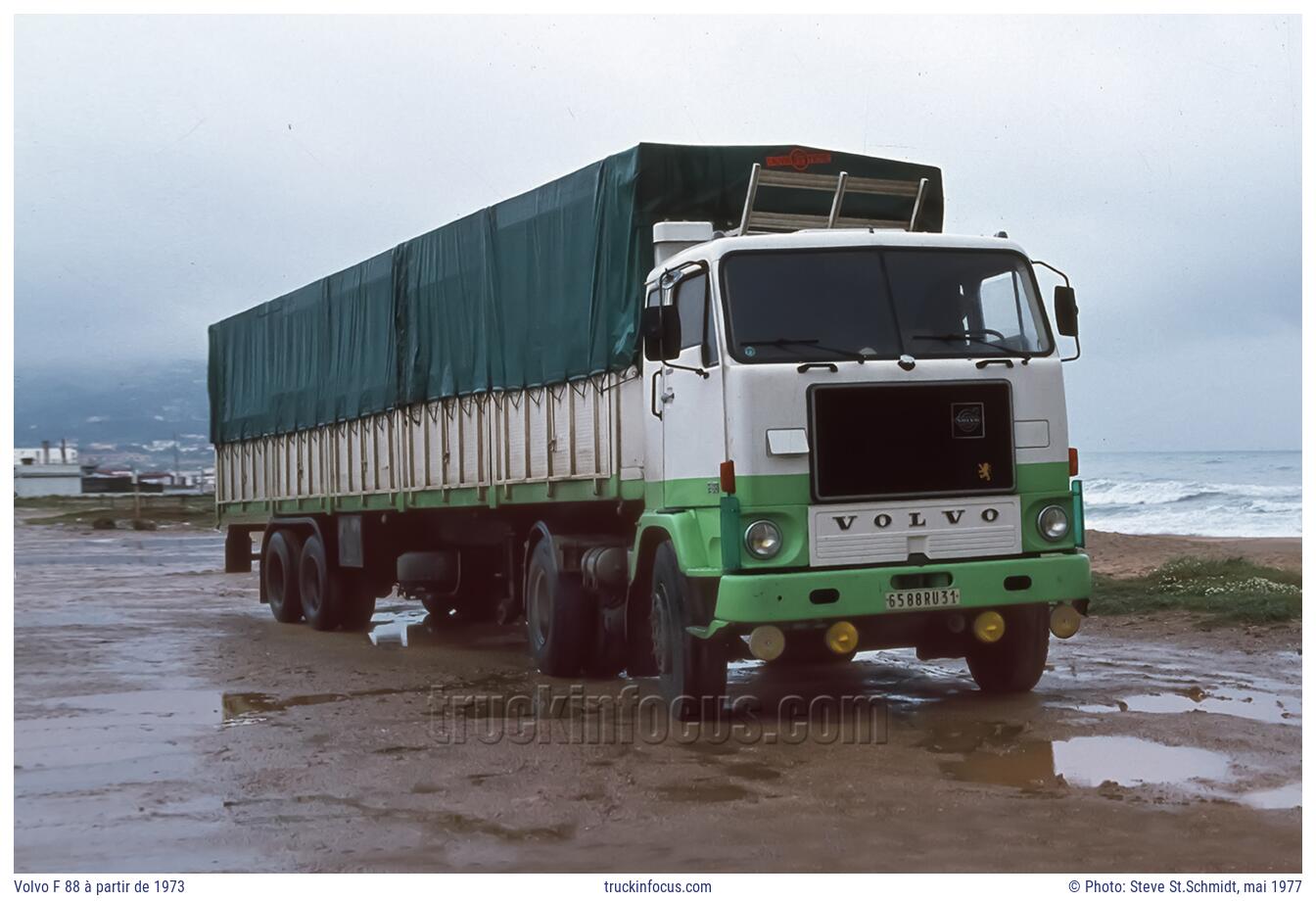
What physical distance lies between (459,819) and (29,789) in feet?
7.92

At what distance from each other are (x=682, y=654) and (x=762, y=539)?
944mm

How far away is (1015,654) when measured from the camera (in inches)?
389

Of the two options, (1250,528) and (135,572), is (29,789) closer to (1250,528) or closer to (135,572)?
(135,572)

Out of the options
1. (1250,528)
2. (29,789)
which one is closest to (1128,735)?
(29,789)

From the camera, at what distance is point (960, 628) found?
914 cm

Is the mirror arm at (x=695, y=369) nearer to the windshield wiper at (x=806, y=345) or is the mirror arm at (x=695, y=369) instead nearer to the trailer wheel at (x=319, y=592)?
the windshield wiper at (x=806, y=345)

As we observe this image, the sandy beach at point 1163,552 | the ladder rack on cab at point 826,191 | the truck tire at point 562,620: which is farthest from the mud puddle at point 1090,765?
the sandy beach at point 1163,552

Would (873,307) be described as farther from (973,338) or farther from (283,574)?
(283,574)

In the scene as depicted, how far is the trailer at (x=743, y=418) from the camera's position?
878 cm

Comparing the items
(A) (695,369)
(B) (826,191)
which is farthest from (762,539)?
(B) (826,191)

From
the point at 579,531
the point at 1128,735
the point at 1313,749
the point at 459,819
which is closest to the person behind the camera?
the point at 459,819

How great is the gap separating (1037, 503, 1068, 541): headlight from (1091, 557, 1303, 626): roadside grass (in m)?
5.45

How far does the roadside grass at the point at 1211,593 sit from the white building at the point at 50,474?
66509 millimetres

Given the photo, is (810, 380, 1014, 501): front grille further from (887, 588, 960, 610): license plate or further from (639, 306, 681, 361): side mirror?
(639, 306, 681, 361): side mirror
